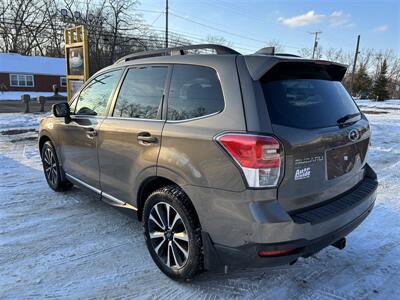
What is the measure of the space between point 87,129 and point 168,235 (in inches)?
66.5

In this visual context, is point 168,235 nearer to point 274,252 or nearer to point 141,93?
point 274,252

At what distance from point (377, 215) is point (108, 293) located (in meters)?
3.37

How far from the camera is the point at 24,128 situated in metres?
11.7

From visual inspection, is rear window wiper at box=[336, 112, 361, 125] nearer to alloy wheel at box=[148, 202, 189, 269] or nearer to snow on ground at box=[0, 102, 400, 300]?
snow on ground at box=[0, 102, 400, 300]

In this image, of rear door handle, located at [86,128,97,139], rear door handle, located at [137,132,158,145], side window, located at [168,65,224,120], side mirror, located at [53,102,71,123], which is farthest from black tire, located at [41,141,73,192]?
side window, located at [168,65,224,120]

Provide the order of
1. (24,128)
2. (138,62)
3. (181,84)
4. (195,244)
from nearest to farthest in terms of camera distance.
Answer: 1. (195,244)
2. (181,84)
3. (138,62)
4. (24,128)

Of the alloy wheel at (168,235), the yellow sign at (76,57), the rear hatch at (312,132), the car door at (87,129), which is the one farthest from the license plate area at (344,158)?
the yellow sign at (76,57)

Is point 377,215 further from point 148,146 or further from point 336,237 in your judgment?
point 148,146

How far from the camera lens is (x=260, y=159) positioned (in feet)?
7.07

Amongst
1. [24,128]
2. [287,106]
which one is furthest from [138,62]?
[24,128]

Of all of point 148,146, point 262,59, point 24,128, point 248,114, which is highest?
point 262,59

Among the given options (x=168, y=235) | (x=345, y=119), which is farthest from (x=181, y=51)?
(x=168, y=235)

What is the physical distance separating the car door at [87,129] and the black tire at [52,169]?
0.37 m

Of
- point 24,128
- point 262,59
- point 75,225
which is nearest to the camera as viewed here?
point 262,59
